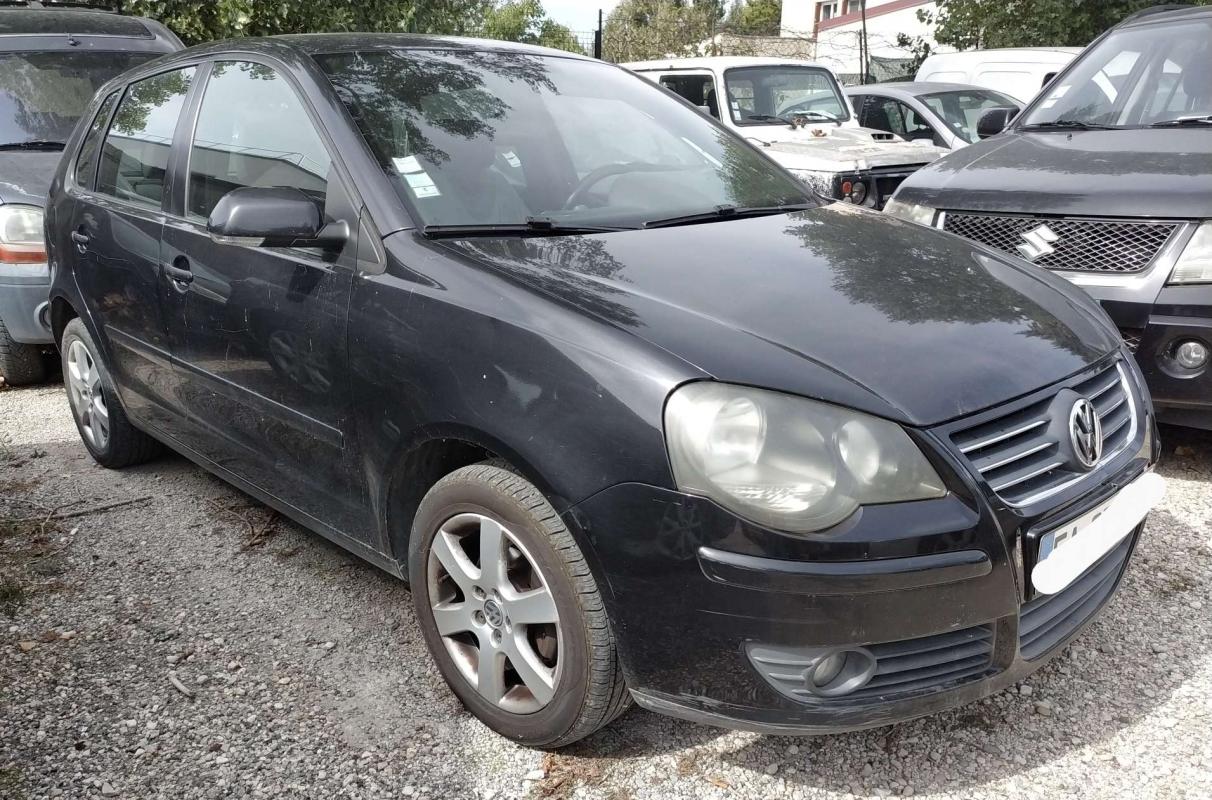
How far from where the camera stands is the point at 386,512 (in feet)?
8.59

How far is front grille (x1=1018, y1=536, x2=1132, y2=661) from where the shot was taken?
2129 millimetres

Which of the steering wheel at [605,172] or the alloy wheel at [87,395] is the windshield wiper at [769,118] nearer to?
the steering wheel at [605,172]

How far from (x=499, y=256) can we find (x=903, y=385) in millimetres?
985

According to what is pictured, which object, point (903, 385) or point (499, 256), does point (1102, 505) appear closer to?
point (903, 385)

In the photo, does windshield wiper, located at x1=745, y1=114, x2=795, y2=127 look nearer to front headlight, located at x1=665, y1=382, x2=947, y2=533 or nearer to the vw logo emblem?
the vw logo emblem

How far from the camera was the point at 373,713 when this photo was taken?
260 cm

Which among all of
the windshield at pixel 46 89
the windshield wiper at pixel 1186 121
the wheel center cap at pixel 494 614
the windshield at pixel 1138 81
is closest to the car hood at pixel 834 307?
→ the wheel center cap at pixel 494 614

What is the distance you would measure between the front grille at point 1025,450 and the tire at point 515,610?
82cm

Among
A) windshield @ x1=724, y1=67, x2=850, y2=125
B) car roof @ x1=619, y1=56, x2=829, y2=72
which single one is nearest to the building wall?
windshield @ x1=724, y1=67, x2=850, y2=125

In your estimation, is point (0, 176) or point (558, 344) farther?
point (0, 176)

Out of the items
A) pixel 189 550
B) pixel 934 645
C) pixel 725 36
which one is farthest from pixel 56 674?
pixel 725 36

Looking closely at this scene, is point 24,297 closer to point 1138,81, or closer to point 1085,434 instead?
point 1085,434

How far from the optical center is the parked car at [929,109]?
9625 millimetres

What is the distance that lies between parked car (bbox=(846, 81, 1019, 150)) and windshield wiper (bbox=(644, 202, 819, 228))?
275 inches
